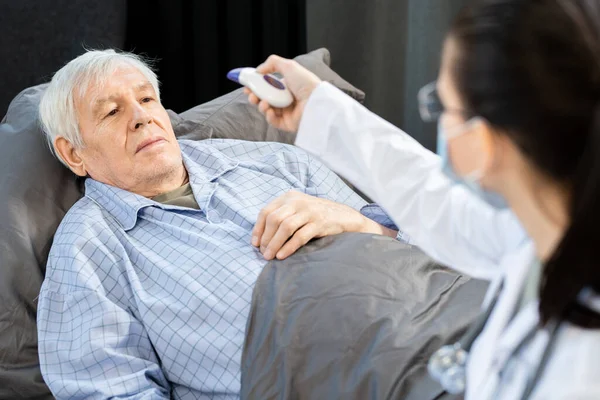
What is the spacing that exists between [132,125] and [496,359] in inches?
46.6

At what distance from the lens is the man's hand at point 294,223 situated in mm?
1610

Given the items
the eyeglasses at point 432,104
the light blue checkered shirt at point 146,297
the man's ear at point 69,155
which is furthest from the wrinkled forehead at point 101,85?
the eyeglasses at point 432,104

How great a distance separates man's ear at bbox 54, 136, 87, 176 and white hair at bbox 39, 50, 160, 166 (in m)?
0.01

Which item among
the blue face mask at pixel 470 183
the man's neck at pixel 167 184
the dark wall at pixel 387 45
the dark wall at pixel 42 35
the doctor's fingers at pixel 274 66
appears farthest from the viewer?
the dark wall at pixel 387 45

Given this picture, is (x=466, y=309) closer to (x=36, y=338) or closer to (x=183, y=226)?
(x=183, y=226)

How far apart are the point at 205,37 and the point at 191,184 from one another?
106 centimetres

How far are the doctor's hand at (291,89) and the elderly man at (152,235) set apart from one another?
40cm

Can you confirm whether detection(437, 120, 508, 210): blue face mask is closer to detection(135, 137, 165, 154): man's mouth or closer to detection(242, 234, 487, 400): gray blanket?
detection(242, 234, 487, 400): gray blanket

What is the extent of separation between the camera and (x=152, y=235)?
175 cm

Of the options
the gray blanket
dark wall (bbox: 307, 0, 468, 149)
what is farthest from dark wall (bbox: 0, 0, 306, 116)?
the gray blanket

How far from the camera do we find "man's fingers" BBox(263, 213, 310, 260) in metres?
1.61

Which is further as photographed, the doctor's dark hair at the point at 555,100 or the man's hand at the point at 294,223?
the man's hand at the point at 294,223

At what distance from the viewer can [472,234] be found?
113 cm

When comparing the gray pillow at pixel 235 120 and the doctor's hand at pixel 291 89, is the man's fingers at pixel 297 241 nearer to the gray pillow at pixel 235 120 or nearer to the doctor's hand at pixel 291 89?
the doctor's hand at pixel 291 89
